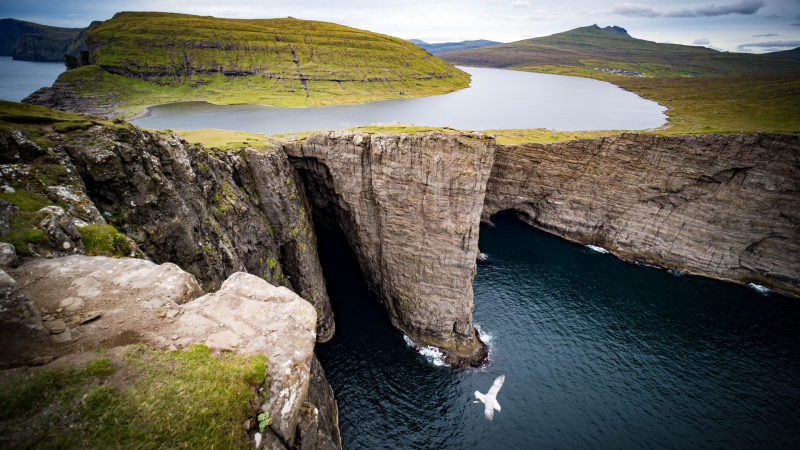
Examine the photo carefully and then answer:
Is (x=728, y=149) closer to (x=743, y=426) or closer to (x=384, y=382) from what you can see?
(x=743, y=426)

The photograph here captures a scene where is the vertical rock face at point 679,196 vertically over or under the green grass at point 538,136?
under

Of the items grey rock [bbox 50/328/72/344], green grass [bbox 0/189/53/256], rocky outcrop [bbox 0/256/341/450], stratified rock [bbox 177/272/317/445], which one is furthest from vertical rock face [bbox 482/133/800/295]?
grey rock [bbox 50/328/72/344]

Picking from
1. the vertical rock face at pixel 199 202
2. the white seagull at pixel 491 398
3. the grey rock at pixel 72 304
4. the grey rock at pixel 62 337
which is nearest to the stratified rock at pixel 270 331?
the grey rock at pixel 62 337

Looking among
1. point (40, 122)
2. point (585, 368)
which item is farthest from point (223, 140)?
point (585, 368)

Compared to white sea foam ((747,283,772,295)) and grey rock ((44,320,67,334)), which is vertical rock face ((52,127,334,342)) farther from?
white sea foam ((747,283,772,295))

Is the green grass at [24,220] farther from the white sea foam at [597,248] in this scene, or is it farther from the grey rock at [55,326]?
the white sea foam at [597,248]

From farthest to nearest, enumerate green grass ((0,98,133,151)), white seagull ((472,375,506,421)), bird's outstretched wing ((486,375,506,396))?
bird's outstretched wing ((486,375,506,396))
white seagull ((472,375,506,421))
green grass ((0,98,133,151))
